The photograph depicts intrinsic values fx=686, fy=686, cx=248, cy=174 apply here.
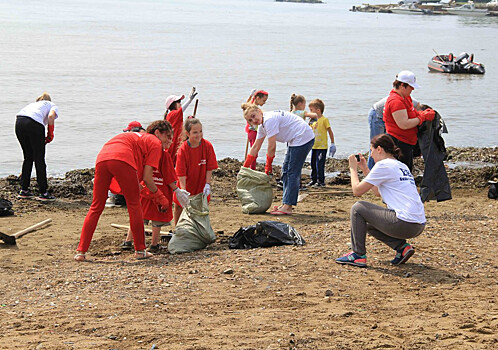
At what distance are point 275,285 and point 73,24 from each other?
70.8 meters

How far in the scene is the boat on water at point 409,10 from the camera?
124 m

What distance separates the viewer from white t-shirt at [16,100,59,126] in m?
10.4

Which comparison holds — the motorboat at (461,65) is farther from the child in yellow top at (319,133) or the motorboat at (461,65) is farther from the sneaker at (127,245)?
the sneaker at (127,245)

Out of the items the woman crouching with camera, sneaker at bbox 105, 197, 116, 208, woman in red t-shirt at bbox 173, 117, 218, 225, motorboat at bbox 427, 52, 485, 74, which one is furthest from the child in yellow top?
motorboat at bbox 427, 52, 485, 74

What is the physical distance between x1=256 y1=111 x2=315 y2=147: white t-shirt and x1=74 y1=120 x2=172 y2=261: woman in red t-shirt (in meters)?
2.33

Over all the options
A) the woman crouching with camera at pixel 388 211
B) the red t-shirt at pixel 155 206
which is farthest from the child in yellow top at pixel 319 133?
the woman crouching with camera at pixel 388 211

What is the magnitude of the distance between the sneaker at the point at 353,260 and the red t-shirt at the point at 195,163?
2.33m

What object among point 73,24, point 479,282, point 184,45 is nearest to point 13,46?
point 184,45

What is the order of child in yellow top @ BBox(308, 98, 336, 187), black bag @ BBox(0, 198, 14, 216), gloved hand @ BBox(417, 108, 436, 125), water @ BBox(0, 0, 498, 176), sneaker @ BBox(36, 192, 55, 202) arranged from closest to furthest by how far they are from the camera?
gloved hand @ BBox(417, 108, 436, 125) < black bag @ BBox(0, 198, 14, 216) < sneaker @ BBox(36, 192, 55, 202) < child in yellow top @ BBox(308, 98, 336, 187) < water @ BBox(0, 0, 498, 176)

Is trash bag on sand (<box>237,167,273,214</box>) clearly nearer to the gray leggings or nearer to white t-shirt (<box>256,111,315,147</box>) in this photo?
white t-shirt (<box>256,111,315,147</box>)

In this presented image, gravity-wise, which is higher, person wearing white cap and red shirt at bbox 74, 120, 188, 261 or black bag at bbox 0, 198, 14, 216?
person wearing white cap and red shirt at bbox 74, 120, 188, 261

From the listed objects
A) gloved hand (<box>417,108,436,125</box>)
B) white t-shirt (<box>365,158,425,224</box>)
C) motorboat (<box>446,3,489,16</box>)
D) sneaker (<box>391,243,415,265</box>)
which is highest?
motorboat (<box>446,3,489,16</box>)

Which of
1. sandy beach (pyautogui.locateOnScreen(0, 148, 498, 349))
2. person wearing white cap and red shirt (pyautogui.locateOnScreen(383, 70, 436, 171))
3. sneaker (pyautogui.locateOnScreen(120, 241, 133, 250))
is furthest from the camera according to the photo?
person wearing white cap and red shirt (pyautogui.locateOnScreen(383, 70, 436, 171))

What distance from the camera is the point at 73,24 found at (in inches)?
2840
